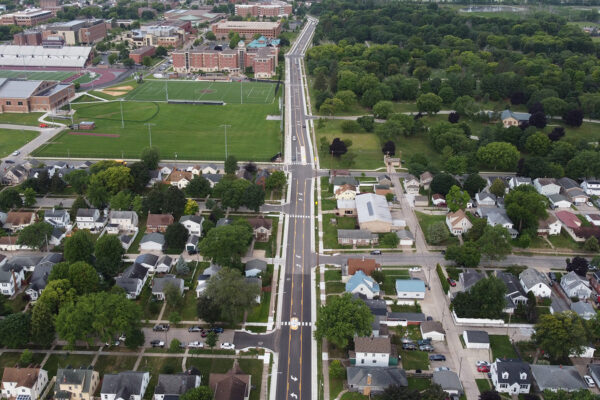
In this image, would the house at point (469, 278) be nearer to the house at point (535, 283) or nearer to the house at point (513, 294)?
the house at point (513, 294)

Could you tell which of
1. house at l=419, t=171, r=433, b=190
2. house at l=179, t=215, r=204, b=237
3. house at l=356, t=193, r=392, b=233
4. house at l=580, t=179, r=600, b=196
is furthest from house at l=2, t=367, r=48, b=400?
house at l=580, t=179, r=600, b=196

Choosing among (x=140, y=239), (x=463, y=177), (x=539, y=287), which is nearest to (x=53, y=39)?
(x=140, y=239)

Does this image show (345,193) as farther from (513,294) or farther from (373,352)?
(373,352)

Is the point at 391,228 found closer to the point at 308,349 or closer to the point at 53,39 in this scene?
the point at 308,349

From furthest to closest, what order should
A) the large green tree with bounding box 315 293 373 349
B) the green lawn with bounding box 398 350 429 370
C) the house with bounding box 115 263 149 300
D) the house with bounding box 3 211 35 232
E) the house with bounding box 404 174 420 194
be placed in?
the house with bounding box 404 174 420 194
the house with bounding box 3 211 35 232
the house with bounding box 115 263 149 300
the large green tree with bounding box 315 293 373 349
the green lawn with bounding box 398 350 429 370

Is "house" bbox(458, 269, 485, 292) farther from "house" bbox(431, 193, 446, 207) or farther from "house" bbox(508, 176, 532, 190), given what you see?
"house" bbox(508, 176, 532, 190)

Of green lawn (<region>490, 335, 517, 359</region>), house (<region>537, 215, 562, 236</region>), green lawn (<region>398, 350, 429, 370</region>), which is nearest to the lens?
green lawn (<region>398, 350, 429, 370</region>)
